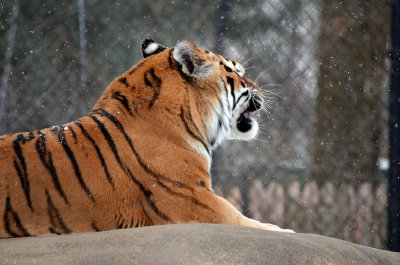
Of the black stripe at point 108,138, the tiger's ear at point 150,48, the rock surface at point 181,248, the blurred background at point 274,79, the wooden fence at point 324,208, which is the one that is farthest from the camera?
the wooden fence at point 324,208

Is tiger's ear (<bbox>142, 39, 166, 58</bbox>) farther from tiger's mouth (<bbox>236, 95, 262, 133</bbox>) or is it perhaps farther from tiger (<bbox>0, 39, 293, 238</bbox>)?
tiger's mouth (<bbox>236, 95, 262, 133</bbox>)

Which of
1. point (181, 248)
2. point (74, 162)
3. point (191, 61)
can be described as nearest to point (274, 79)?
point (191, 61)

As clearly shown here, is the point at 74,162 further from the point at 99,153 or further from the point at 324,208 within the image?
the point at 324,208

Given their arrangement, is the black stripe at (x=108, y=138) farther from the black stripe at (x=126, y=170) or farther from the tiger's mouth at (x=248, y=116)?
the tiger's mouth at (x=248, y=116)

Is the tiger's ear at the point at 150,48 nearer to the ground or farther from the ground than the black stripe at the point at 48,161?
farther from the ground

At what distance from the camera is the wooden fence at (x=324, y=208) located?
2963mm

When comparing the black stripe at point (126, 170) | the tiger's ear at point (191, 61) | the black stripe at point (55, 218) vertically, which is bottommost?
the black stripe at point (55, 218)

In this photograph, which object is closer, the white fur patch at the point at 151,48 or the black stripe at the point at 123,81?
the black stripe at the point at 123,81

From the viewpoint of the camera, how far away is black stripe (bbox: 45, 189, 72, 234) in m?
1.57

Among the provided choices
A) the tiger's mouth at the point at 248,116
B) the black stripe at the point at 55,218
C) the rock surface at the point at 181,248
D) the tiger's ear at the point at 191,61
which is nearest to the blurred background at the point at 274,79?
the tiger's mouth at the point at 248,116

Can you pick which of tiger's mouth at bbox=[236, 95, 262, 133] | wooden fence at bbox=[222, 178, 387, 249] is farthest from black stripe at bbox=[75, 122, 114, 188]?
wooden fence at bbox=[222, 178, 387, 249]

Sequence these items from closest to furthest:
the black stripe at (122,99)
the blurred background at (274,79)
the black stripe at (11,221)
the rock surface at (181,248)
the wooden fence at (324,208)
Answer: the rock surface at (181,248)
the black stripe at (11,221)
the black stripe at (122,99)
the blurred background at (274,79)
the wooden fence at (324,208)

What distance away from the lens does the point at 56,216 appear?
5.16ft

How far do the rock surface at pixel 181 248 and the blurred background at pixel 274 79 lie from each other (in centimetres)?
140
